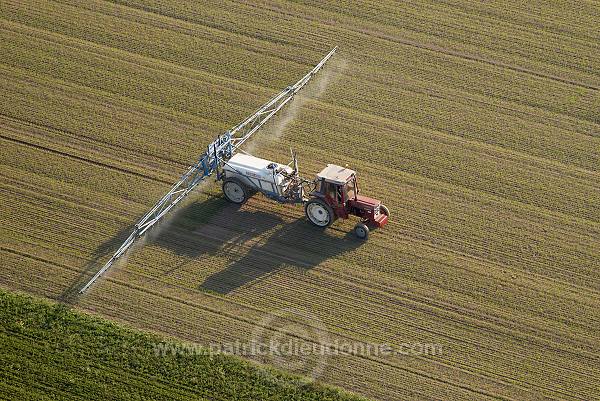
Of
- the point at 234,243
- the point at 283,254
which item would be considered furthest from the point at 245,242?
the point at 283,254

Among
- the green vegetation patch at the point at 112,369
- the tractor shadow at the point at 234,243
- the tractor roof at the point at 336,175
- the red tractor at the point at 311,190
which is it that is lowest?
the green vegetation patch at the point at 112,369

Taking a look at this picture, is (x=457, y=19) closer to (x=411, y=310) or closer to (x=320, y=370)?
(x=411, y=310)

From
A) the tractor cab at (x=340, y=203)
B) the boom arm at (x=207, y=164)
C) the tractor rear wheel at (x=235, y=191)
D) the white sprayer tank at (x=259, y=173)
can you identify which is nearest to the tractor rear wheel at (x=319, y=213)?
the tractor cab at (x=340, y=203)

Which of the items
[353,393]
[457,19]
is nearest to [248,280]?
[353,393]

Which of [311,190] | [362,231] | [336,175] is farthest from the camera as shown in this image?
[311,190]

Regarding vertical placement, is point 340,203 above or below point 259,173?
below

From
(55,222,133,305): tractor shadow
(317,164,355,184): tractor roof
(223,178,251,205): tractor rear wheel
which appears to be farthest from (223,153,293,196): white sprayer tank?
(55,222,133,305): tractor shadow

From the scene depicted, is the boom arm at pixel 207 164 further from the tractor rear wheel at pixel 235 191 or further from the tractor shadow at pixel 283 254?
the tractor shadow at pixel 283 254

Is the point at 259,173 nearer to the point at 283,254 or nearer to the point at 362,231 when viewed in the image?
the point at 283,254
